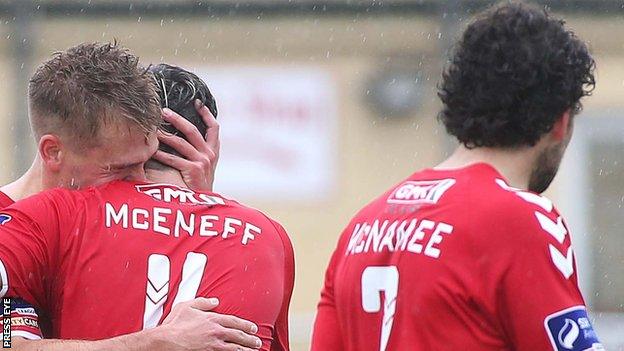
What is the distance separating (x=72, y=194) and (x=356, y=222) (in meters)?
0.71

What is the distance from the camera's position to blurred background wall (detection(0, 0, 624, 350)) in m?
10.6

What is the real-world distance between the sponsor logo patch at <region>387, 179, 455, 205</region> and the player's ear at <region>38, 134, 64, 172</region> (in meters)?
0.83

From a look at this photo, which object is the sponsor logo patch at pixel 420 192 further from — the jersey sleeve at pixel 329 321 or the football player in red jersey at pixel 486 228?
the jersey sleeve at pixel 329 321

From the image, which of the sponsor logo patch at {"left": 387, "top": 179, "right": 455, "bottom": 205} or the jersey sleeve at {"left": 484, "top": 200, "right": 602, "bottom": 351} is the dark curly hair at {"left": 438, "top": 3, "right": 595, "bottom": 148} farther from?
the jersey sleeve at {"left": 484, "top": 200, "right": 602, "bottom": 351}

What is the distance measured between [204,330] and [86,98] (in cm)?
65

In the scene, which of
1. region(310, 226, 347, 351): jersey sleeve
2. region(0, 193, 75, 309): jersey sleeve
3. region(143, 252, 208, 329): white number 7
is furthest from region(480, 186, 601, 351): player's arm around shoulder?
region(0, 193, 75, 309): jersey sleeve

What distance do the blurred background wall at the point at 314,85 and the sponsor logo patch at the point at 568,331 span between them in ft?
25.6

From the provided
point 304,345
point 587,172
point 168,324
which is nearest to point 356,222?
point 168,324

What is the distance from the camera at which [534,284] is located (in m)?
2.72

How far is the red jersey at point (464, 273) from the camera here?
108 inches

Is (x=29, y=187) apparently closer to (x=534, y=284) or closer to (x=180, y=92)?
(x=180, y=92)

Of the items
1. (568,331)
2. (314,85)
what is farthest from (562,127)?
(314,85)

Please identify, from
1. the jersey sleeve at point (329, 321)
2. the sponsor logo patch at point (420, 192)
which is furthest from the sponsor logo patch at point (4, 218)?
the sponsor logo patch at point (420, 192)

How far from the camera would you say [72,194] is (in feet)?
10.1
